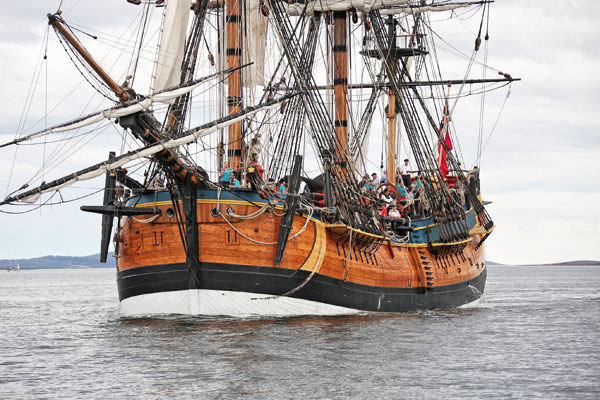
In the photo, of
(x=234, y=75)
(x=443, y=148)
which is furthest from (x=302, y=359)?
(x=443, y=148)

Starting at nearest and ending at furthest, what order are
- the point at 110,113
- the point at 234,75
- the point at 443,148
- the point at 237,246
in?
1. the point at 110,113
2. the point at 237,246
3. the point at 234,75
4. the point at 443,148

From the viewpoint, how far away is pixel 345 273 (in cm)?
3291

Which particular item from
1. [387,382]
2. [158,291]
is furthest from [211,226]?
[387,382]

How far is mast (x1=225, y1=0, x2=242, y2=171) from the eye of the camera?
33.4 meters

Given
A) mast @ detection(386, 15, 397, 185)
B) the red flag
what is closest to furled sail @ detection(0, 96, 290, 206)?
mast @ detection(386, 15, 397, 185)

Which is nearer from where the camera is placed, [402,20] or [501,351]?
[501,351]

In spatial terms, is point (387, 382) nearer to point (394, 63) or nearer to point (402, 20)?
point (394, 63)

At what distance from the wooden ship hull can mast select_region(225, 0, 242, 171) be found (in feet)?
11.7

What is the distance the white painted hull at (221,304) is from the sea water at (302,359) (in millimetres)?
368

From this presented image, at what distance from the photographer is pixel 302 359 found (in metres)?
21.7

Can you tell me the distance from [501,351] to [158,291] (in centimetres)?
1104

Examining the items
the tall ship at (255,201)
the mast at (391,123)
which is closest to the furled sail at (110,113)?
the tall ship at (255,201)

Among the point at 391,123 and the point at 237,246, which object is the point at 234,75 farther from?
the point at 391,123

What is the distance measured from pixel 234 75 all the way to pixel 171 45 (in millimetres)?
2307
